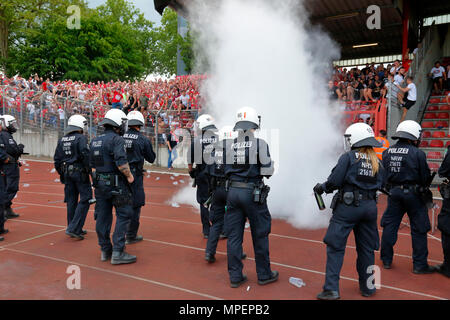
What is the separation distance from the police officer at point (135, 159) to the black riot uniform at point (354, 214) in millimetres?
3197

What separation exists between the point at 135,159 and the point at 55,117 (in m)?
12.2

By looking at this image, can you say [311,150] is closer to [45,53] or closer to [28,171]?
[28,171]

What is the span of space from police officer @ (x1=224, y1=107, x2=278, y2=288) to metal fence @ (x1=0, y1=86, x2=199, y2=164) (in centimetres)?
1018

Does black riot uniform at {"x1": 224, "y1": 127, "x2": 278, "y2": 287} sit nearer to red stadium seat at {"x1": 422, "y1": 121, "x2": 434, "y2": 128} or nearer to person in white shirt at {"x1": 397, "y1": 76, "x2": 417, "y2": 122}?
person in white shirt at {"x1": 397, "y1": 76, "x2": 417, "y2": 122}

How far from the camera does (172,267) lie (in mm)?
5090

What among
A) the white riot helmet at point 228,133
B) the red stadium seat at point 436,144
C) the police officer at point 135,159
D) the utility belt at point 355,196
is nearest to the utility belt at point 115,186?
the police officer at point 135,159

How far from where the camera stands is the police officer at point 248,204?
14.5 feet

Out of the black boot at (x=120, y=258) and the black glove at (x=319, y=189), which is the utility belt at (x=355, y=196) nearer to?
the black glove at (x=319, y=189)

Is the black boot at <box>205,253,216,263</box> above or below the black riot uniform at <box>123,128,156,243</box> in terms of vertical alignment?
below

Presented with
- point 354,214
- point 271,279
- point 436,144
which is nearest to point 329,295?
point 271,279

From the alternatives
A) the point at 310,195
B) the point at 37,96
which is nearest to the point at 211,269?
the point at 310,195

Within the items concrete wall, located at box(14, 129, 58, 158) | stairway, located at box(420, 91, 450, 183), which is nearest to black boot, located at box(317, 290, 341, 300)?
stairway, located at box(420, 91, 450, 183)

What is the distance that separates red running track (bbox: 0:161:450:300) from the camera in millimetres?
4277

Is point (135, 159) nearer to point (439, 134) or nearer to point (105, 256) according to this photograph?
point (105, 256)
